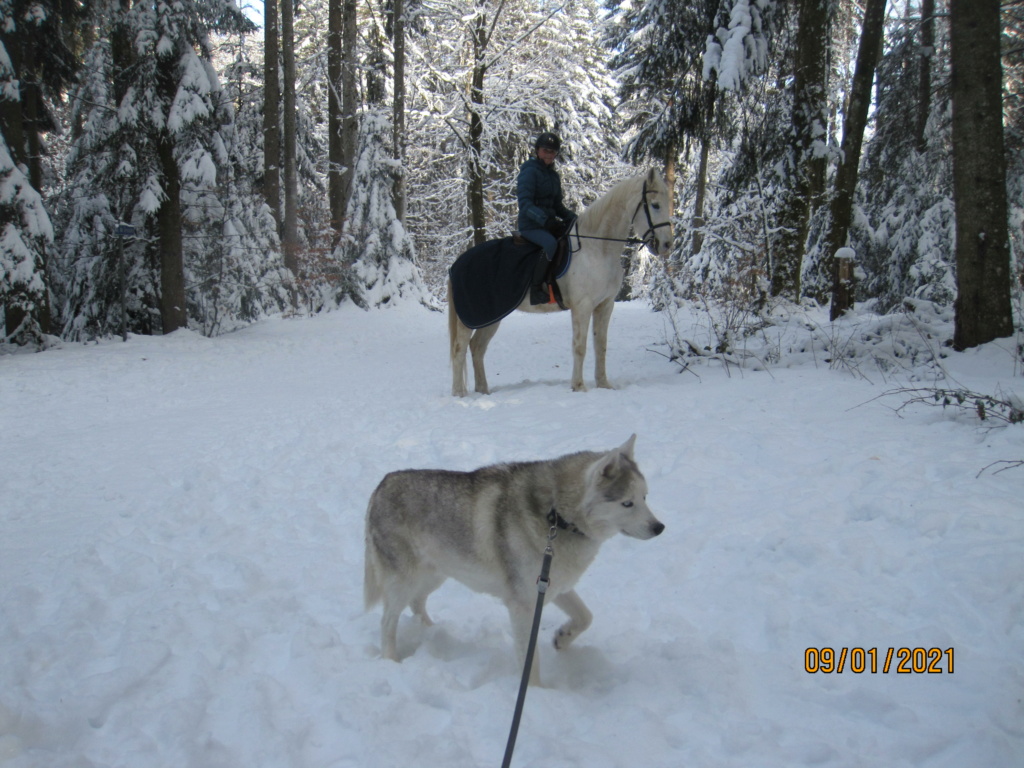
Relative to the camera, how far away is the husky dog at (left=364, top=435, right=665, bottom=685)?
327 centimetres

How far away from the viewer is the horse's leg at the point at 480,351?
33.7 ft

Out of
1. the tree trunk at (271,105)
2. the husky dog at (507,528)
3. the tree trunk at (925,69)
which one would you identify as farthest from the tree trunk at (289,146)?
the husky dog at (507,528)

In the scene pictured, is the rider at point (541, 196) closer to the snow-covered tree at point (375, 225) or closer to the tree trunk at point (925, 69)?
the tree trunk at point (925, 69)

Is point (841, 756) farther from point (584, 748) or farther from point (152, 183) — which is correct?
point (152, 183)

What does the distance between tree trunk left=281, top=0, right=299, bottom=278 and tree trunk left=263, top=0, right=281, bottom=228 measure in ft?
0.98

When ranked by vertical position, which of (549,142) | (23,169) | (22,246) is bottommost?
(22,246)

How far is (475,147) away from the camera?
78.7 ft

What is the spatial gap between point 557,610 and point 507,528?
1294 millimetres

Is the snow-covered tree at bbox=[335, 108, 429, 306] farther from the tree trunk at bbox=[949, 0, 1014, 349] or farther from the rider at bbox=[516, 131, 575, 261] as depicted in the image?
the tree trunk at bbox=[949, 0, 1014, 349]

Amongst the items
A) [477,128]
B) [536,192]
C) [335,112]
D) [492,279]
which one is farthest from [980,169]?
[335,112]

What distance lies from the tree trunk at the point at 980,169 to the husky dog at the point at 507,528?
21.2 ft

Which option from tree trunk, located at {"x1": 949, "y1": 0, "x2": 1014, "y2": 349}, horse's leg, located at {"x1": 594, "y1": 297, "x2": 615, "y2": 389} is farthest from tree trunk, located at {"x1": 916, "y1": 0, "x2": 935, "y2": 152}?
horse's leg, located at {"x1": 594, "y1": 297, "x2": 615, "y2": 389}

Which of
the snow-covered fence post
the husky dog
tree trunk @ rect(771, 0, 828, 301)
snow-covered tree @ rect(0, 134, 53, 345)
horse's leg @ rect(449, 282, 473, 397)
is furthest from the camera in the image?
snow-covered tree @ rect(0, 134, 53, 345)

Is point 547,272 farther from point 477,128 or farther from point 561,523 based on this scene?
point 477,128
